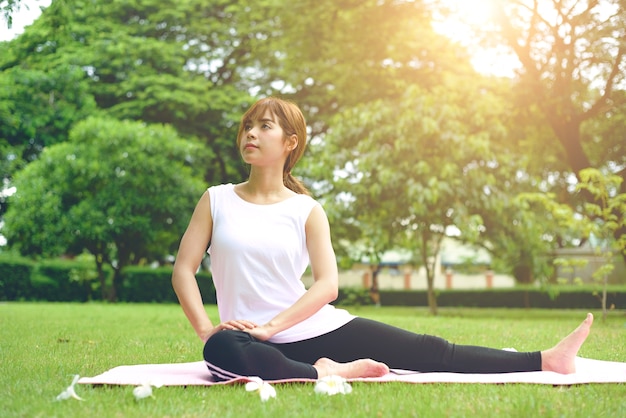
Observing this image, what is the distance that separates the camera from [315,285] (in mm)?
3859

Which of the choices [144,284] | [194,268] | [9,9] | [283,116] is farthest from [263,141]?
[144,284]

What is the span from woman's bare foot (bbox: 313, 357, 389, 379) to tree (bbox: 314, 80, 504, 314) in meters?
9.81

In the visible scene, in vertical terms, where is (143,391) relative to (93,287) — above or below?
above

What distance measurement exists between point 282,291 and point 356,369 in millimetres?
527

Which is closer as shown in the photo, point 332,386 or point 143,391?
point 143,391

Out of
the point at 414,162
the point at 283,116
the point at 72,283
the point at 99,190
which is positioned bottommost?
the point at 72,283

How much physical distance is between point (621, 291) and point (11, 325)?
16.7 m

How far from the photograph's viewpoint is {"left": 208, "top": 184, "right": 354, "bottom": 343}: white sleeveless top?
12.8ft

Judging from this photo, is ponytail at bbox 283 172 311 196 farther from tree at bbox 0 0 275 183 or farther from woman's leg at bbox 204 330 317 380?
tree at bbox 0 0 275 183

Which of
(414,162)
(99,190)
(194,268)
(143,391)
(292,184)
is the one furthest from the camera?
(99,190)

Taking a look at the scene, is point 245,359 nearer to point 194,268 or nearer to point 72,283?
point 194,268

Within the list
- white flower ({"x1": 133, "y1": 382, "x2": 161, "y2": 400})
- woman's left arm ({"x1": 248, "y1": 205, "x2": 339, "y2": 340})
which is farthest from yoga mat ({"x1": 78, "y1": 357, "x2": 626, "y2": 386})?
woman's left arm ({"x1": 248, "y1": 205, "x2": 339, "y2": 340})

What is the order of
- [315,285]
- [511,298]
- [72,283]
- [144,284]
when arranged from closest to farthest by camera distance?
[315,285]
[144,284]
[72,283]
[511,298]

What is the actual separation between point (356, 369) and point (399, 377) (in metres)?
0.22
